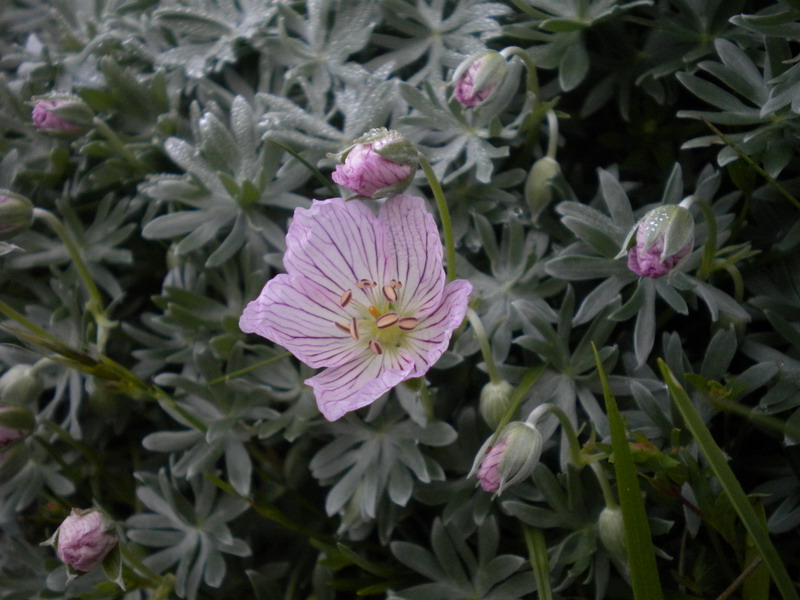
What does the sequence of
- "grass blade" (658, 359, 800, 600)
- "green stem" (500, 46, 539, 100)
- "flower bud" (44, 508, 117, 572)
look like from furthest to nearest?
"green stem" (500, 46, 539, 100) → "flower bud" (44, 508, 117, 572) → "grass blade" (658, 359, 800, 600)

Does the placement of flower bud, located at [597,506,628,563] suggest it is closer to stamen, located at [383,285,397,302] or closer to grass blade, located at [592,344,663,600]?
grass blade, located at [592,344,663,600]

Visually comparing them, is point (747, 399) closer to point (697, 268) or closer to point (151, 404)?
point (697, 268)

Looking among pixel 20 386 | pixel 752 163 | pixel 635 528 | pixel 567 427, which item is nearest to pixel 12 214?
pixel 20 386

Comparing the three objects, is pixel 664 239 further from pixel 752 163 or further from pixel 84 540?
pixel 84 540

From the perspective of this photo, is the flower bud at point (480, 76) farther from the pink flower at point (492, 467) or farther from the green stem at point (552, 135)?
the pink flower at point (492, 467)

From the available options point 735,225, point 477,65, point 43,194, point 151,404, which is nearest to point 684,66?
point 735,225

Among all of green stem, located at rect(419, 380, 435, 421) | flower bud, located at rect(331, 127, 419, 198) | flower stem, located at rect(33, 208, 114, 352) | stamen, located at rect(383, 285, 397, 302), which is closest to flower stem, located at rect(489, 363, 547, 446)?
green stem, located at rect(419, 380, 435, 421)

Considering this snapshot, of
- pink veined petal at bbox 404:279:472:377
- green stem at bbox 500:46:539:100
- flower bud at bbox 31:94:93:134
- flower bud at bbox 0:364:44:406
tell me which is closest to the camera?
pink veined petal at bbox 404:279:472:377

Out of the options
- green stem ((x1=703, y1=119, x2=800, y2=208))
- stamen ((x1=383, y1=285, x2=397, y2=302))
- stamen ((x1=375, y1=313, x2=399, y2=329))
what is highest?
green stem ((x1=703, y1=119, x2=800, y2=208))
